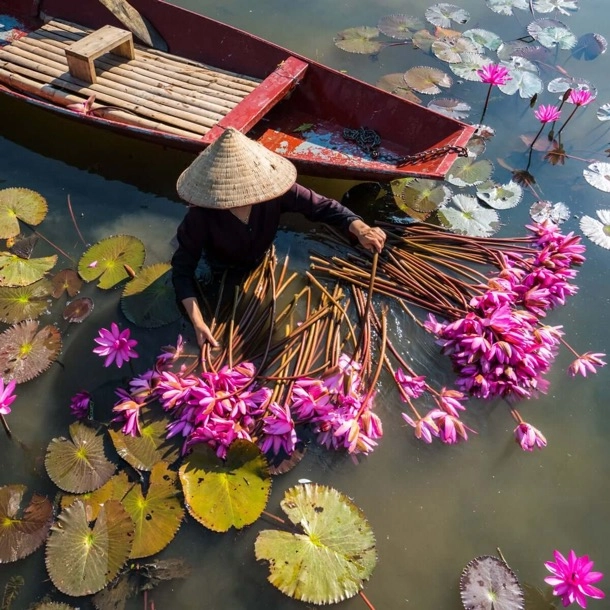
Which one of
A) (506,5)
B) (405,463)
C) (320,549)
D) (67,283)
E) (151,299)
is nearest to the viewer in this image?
(320,549)

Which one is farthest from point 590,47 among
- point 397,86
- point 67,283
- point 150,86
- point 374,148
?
point 67,283

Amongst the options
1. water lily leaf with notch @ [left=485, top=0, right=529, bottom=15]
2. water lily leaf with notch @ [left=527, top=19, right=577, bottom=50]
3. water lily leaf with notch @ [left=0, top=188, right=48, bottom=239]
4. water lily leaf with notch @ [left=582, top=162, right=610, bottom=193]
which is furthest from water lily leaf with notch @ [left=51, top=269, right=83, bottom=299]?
water lily leaf with notch @ [left=485, top=0, right=529, bottom=15]

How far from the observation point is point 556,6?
7.21m

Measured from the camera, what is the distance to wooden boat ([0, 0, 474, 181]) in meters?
4.38

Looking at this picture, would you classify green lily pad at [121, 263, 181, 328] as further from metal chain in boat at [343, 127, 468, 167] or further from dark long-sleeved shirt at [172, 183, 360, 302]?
metal chain in boat at [343, 127, 468, 167]

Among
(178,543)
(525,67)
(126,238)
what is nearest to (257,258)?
(126,238)

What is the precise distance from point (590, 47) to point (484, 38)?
1366 millimetres

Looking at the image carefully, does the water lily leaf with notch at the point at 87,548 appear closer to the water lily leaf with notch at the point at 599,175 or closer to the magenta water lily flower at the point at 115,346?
the magenta water lily flower at the point at 115,346

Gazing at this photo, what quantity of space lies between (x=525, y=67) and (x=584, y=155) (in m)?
1.55

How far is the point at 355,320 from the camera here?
3797mm

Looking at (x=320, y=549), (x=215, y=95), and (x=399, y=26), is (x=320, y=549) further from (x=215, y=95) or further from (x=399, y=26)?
(x=399, y=26)

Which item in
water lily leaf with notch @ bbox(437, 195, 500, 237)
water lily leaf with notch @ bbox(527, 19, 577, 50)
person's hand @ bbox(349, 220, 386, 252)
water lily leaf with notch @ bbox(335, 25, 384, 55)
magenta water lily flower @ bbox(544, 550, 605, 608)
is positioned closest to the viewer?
magenta water lily flower @ bbox(544, 550, 605, 608)

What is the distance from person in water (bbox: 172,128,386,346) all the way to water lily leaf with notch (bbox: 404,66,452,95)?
314cm

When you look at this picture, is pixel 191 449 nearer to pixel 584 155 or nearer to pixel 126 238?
pixel 126 238
